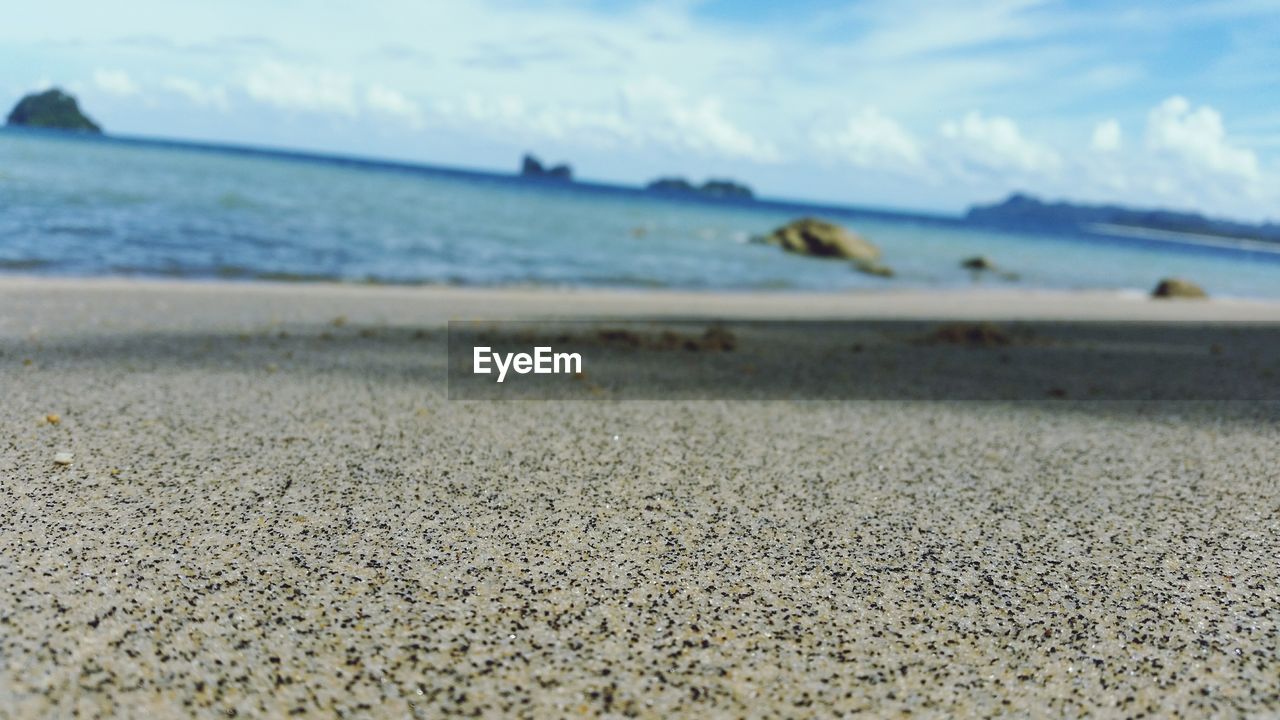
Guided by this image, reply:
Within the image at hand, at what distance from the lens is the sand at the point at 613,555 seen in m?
1.85

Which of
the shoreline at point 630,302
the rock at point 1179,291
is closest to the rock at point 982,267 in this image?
the rock at point 1179,291

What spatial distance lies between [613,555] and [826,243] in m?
23.8

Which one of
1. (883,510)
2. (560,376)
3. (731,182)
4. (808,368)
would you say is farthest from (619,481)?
(731,182)

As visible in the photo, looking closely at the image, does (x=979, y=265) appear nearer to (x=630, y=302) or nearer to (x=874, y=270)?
(x=874, y=270)

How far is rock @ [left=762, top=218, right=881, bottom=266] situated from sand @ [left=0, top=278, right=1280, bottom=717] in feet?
67.9

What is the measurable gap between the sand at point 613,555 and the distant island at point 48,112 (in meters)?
133

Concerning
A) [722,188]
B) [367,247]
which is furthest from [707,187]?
[367,247]

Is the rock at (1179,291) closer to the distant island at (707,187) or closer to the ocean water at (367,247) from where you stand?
the ocean water at (367,247)

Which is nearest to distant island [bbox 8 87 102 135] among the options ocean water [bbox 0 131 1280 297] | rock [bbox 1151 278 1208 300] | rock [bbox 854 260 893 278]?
ocean water [bbox 0 131 1280 297]

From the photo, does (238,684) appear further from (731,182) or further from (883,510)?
(731,182)

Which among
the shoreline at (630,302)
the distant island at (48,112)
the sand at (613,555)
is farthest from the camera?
the distant island at (48,112)

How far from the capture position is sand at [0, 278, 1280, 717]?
1847mm

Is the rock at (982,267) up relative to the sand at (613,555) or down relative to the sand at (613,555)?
up

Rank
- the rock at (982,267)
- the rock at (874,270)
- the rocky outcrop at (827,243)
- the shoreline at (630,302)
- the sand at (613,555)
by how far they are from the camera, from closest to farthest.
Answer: the sand at (613,555)
the shoreline at (630,302)
the rock at (874,270)
the rocky outcrop at (827,243)
the rock at (982,267)
